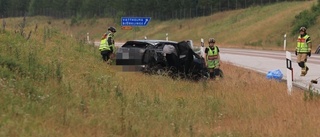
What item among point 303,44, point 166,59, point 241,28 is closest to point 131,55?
point 166,59

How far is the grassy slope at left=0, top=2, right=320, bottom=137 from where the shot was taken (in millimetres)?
5820

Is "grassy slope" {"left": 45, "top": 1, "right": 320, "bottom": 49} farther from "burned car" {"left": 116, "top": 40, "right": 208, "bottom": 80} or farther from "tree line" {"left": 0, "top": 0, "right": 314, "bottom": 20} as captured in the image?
"burned car" {"left": 116, "top": 40, "right": 208, "bottom": 80}

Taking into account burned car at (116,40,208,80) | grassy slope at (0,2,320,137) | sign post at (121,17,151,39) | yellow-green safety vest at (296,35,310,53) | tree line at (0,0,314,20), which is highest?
tree line at (0,0,314,20)

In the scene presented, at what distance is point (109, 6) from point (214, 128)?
105 meters

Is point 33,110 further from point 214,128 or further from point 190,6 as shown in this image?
point 190,6

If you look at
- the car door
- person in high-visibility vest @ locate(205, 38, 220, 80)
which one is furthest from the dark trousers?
person in high-visibility vest @ locate(205, 38, 220, 80)

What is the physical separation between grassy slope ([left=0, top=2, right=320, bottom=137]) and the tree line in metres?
52.9

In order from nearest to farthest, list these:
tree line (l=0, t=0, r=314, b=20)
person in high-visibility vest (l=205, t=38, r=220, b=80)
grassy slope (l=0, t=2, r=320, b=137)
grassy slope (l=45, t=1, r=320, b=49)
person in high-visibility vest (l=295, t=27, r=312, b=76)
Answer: grassy slope (l=0, t=2, r=320, b=137) < person in high-visibility vest (l=205, t=38, r=220, b=80) < person in high-visibility vest (l=295, t=27, r=312, b=76) < grassy slope (l=45, t=1, r=320, b=49) < tree line (l=0, t=0, r=314, b=20)

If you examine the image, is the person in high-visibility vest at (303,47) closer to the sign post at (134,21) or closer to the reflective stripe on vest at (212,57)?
the reflective stripe on vest at (212,57)

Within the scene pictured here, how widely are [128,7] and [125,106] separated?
94.3 meters

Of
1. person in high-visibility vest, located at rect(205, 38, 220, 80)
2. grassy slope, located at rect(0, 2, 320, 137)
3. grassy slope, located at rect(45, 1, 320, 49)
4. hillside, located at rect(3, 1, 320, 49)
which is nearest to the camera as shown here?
grassy slope, located at rect(0, 2, 320, 137)

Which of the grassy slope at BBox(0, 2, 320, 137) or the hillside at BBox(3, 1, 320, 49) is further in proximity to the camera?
the hillside at BBox(3, 1, 320, 49)

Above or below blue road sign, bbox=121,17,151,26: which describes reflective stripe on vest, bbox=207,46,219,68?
below

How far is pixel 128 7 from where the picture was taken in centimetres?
10019
